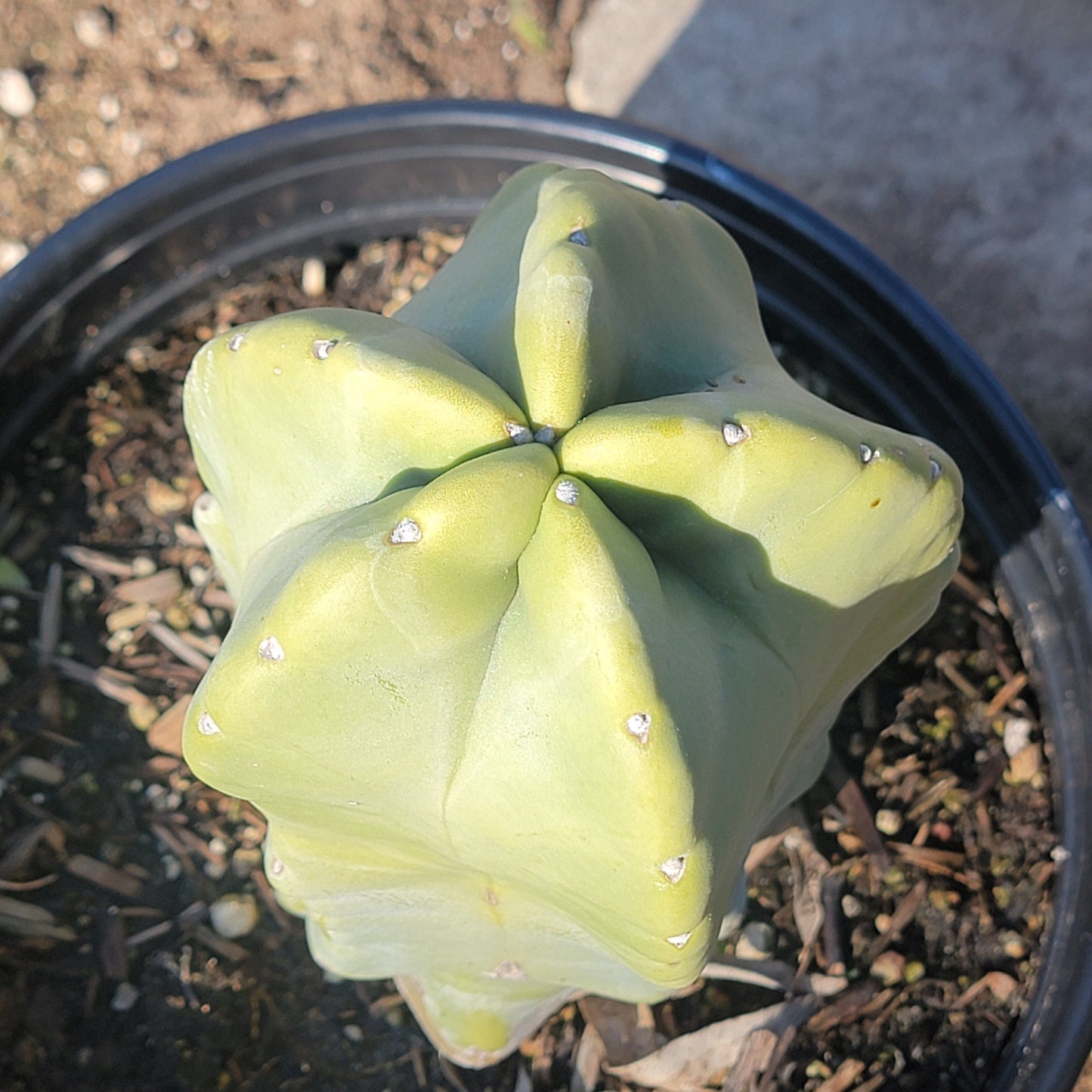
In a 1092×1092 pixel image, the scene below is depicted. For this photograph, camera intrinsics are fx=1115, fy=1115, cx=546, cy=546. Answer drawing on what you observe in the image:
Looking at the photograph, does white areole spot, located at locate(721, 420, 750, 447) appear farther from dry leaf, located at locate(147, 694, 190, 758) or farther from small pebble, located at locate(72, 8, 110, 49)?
small pebble, located at locate(72, 8, 110, 49)

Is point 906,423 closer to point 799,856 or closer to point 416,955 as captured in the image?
point 799,856

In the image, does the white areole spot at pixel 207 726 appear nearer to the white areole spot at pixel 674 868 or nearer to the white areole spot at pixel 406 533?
the white areole spot at pixel 406 533

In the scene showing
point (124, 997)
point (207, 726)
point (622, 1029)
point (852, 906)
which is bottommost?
point (124, 997)

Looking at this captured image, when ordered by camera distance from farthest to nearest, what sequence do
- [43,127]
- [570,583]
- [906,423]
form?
[43,127] < [906,423] < [570,583]

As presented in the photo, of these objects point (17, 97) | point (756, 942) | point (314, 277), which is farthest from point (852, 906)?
point (17, 97)

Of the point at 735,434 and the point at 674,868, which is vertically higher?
the point at 735,434

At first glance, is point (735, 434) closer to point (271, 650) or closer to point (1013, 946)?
point (271, 650)

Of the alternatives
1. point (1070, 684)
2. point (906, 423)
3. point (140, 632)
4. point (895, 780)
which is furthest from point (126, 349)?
point (1070, 684)

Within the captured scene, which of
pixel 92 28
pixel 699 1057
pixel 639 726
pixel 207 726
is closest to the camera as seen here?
pixel 639 726
